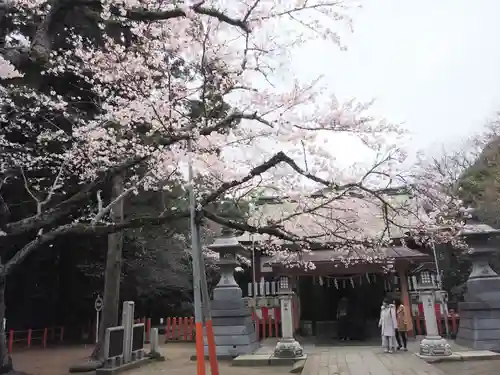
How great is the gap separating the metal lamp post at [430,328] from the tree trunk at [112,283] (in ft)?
25.6

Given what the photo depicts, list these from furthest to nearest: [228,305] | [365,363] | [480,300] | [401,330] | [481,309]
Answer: [228,305] < [401,330] < [480,300] < [481,309] < [365,363]

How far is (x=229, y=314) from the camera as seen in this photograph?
10867 mm

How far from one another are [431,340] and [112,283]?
8124 mm

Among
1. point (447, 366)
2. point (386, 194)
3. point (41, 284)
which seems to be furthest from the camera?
point (41, 284)

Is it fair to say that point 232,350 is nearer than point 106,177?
No

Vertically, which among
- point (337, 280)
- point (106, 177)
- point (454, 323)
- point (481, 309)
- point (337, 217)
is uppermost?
point (106, 177)

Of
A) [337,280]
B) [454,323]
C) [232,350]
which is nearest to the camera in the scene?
[232,350]

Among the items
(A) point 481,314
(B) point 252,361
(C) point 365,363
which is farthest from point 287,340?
(A) point 481,314

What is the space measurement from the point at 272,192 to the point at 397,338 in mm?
6396

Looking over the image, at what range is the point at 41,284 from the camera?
18531mm

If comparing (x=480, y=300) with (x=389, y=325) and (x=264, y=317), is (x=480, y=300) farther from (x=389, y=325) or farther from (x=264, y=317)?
(x=264, y=317)

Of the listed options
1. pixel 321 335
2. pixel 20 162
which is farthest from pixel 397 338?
pixel 20 162

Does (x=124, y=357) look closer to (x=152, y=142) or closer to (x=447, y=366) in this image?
(x=152, y=142)

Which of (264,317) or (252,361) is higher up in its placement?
(264,317)
